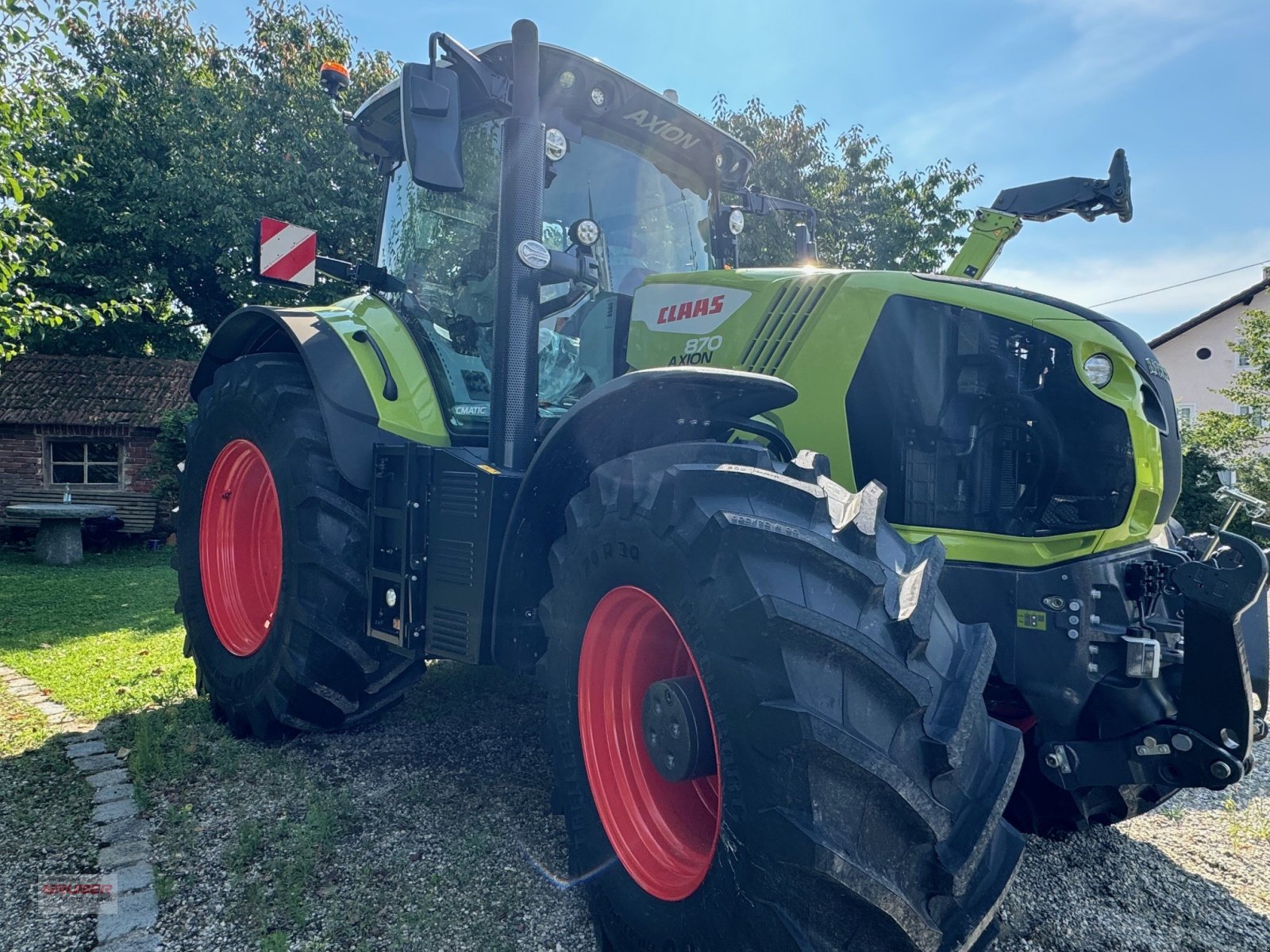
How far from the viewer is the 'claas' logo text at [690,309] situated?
8.98 feet

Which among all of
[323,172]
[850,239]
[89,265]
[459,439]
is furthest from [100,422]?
[459,439]

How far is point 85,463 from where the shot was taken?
1451 centimetres

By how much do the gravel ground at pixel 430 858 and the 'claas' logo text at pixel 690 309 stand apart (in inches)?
67.9

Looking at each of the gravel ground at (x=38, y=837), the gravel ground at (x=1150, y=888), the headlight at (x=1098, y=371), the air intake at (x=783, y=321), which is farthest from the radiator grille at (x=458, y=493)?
the gravel ground at (x=1150, y=888)

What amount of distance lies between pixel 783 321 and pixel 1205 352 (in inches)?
1248

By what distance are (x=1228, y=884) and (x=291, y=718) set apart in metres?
3.18

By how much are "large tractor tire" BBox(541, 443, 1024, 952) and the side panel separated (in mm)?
1302

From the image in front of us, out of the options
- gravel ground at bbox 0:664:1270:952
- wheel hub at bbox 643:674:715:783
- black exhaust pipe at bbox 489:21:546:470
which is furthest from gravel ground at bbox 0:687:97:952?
black exhaust pipe at bbox 489:21:546:470

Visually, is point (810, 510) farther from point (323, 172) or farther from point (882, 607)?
point (323, 172)

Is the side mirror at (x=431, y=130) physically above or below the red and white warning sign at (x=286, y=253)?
above

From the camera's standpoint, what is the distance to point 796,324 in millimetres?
2480

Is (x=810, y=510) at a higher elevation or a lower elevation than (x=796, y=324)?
lower

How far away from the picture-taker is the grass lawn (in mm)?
4586

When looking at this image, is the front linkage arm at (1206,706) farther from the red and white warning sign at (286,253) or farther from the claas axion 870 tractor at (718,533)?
the red and white warning sign at (286,253)
